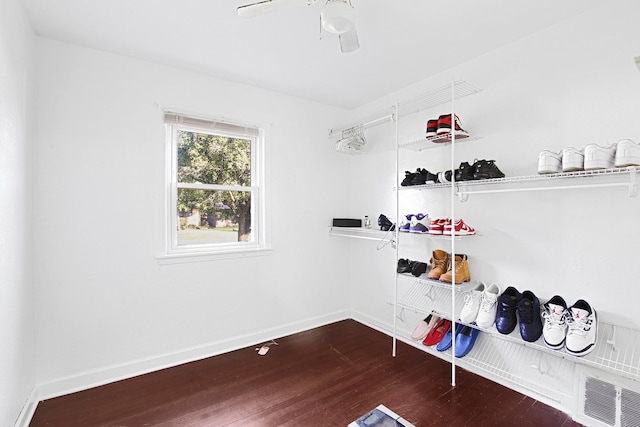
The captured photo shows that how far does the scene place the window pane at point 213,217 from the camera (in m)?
2.70

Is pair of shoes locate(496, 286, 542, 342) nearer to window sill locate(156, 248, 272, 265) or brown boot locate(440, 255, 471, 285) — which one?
brown boot locate(440, 255, 471, 285)

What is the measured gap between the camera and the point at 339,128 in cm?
337

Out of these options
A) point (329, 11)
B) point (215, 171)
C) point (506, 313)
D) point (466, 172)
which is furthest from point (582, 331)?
point (215, 171)

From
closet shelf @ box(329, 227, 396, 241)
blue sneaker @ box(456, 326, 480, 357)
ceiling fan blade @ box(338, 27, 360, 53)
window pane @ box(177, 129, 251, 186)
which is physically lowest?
blue sneaker @ box(456, 326, 480, 357)

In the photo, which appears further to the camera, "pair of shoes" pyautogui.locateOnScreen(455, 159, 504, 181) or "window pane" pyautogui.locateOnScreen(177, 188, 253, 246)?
"window pane" pyautogui.locateOnScreen(177, 188, 253, 246)

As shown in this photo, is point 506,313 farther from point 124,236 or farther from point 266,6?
point 124,236

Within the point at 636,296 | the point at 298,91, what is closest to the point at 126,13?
the point at 298,91

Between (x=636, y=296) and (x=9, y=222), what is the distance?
3375 mm

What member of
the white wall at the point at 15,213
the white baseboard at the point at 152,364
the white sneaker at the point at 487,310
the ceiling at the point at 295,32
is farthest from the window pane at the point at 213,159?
the white sneaker at the point at 487,310

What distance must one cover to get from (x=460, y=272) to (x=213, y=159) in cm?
233

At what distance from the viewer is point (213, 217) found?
2848 mm

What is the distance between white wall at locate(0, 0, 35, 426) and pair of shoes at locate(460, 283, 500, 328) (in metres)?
2.64

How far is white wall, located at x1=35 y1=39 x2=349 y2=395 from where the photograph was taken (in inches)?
83.0

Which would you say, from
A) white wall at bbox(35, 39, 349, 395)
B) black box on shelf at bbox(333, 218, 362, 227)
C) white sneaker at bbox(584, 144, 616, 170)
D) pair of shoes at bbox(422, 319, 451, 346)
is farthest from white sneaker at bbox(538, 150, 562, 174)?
white wall at bbox(35, 39, 349, 395)
